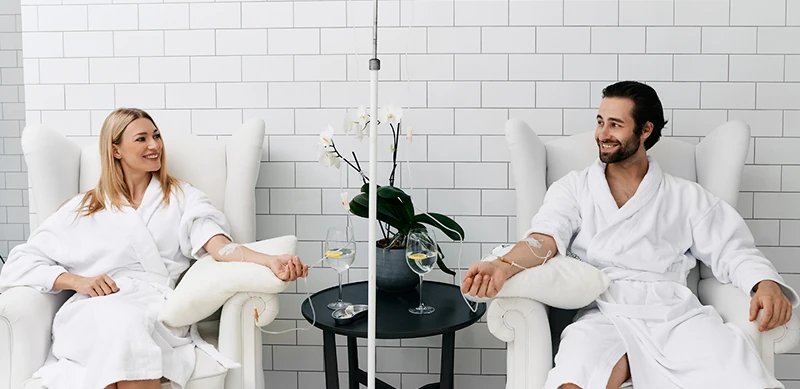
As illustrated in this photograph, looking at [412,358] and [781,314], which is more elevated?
[781,314]

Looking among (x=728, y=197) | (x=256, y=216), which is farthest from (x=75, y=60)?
(x=728, y=197)

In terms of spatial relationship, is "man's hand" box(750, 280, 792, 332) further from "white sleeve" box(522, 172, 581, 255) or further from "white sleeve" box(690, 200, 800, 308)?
"white sleeve" box(522, 172, 581, 255)

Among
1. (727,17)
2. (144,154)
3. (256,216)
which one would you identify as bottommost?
(256,216)

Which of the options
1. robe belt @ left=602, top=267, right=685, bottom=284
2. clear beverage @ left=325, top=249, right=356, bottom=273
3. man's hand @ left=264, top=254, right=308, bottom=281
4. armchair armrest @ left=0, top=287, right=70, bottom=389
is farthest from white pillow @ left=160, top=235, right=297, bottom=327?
robe belt @ left=602, top=267, right=685, bottom=284

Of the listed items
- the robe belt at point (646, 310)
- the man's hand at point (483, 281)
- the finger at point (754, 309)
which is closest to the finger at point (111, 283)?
the man's hand at point (483, 281)

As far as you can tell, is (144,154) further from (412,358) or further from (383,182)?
(412,358)

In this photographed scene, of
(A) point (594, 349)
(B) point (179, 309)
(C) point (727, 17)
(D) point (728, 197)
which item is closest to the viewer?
(A) point (594, 349)

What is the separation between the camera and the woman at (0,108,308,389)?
2.02m

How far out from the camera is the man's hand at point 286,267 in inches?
83.7

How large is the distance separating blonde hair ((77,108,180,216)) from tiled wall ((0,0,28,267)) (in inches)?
32.7

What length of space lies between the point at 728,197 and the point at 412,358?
4.40 feet

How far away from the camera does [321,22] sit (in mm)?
2836

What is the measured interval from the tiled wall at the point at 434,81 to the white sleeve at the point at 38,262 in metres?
0.57

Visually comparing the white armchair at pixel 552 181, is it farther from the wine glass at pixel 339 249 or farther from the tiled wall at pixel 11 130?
the tiled wall at pixel 11 130
